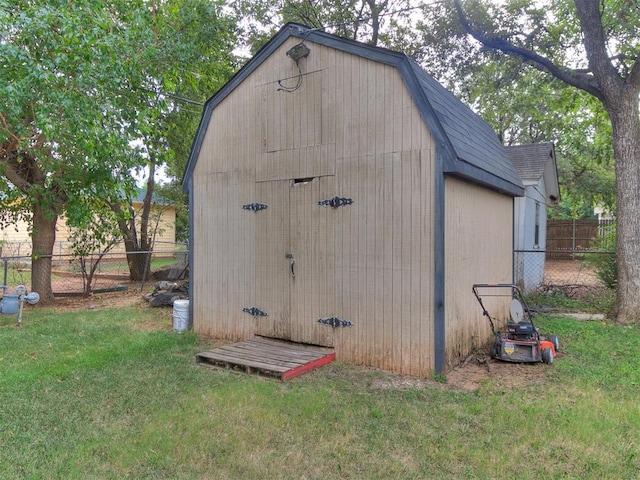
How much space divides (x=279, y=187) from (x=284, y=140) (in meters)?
0.62

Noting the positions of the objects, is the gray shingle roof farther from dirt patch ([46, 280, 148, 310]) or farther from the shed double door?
dirt patch ([46, 280, 148, 310])

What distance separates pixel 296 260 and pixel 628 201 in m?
5.67

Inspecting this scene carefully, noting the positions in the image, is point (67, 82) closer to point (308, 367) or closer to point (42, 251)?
point (42, 251)

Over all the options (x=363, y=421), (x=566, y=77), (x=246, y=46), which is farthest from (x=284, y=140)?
(x=246, y=46)

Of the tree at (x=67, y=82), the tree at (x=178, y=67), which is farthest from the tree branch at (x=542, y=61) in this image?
the tree at (x=67, y=82)

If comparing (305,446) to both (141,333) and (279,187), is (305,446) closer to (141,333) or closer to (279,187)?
(279,187)

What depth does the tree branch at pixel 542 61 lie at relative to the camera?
7230mm

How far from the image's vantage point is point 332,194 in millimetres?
5023

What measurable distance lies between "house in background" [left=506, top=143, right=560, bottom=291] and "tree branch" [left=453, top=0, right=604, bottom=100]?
2.85 meters

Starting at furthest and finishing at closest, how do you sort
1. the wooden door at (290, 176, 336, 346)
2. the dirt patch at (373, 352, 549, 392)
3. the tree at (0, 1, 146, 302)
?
1. the tree at (0, 1, 146, 302)
2. the wooden door at (290, 176, 336, 346)
3. the dirt patch at (373, 352, 549, 392)

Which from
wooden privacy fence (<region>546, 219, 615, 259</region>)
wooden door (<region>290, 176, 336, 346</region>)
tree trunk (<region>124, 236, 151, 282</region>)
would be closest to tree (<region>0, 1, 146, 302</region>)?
wooden door (<region>290, 176, 336, 346</region>)

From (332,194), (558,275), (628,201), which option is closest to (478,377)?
(332,194)

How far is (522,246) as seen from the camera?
1027 centimetres

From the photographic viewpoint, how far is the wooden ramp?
4.39m
